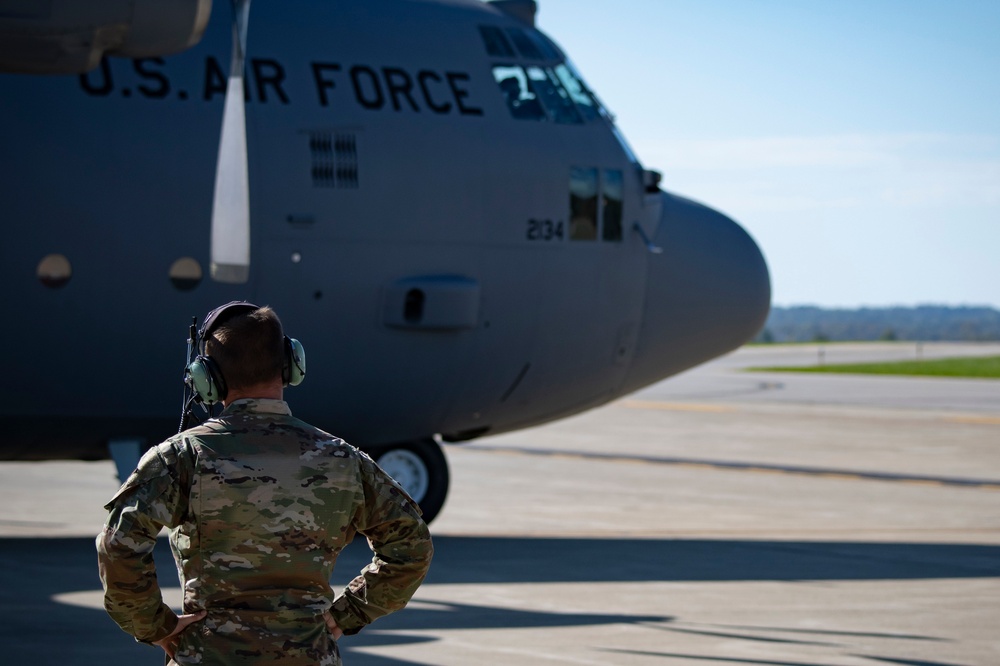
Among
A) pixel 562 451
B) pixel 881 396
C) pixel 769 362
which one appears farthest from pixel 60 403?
pixel 769 362

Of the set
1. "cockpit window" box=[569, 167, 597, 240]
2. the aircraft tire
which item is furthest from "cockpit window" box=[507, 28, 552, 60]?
the aircraft tire

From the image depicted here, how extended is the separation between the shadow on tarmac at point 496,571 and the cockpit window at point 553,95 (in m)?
4.17

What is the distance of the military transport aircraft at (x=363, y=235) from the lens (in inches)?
474

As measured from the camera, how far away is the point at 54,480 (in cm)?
2042

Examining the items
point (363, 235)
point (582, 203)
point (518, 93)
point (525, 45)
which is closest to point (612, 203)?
point (582, 203)

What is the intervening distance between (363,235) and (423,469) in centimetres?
284

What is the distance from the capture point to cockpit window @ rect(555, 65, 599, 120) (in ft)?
48.1

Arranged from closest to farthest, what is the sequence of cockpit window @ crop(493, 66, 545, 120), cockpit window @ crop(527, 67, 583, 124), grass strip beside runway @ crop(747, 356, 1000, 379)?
cockpit window @ crop(493, 66, 545, 120), cockpit window @ crop(527, 67, 583, 124), grass strip beside runway @ crop(747, 356, 1000, 379)

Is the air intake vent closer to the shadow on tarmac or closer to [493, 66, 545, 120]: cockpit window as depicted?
[493, 66, 545, 120]: cockpit window

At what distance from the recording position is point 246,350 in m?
4.46

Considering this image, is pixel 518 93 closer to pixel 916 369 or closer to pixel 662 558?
pixel 662 558

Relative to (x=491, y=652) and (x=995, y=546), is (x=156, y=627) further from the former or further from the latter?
(x=995, y=546)

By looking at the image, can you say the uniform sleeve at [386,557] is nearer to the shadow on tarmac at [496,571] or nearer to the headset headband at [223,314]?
the headset headband at [223,314]

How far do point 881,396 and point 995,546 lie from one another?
26820mm
